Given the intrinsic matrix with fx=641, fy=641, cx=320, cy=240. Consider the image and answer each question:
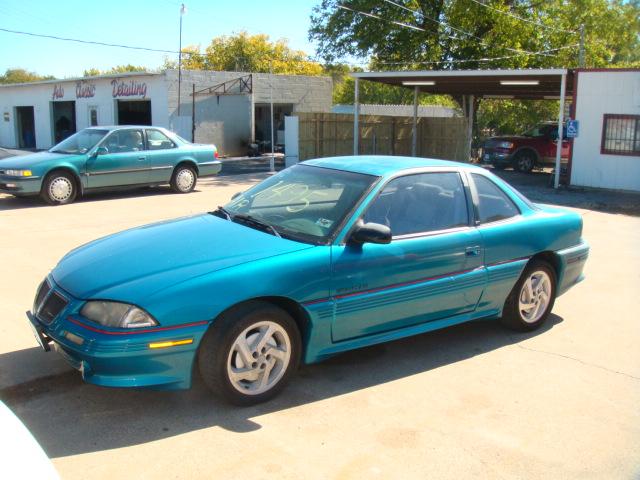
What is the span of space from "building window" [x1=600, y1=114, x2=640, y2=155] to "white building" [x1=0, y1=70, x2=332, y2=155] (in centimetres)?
1466

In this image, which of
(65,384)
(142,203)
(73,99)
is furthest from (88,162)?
(73,99)

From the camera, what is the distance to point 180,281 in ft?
12.3

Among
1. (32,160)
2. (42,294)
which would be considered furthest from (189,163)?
(42,294)

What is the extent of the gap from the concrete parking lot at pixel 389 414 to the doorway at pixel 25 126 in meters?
34.3

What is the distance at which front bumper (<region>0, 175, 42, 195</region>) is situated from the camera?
38.4ft

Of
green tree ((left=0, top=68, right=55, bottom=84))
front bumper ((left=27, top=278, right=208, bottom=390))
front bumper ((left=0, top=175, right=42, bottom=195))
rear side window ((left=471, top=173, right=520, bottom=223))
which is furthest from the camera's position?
green tree ((left=0, top=68, right=55, bottom=84))

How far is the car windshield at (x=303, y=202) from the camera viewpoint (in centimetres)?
450

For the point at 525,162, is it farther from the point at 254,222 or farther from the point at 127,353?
the point at 127,353

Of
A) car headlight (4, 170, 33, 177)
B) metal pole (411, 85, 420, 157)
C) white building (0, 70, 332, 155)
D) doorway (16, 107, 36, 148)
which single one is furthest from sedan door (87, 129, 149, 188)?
doorway (16, 107, 36, 148)

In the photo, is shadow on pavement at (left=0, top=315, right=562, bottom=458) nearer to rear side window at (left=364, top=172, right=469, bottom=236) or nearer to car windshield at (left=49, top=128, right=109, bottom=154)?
rear side window at (left=364, top=172, right=469, bottom=236)

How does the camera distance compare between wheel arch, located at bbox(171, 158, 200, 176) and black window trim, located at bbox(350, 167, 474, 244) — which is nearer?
black window trim, located at bbox(350, 167, 474, 244)

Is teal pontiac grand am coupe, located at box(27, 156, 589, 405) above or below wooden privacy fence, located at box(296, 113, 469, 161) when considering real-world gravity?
below

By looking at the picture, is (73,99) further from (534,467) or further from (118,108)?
(534,467)

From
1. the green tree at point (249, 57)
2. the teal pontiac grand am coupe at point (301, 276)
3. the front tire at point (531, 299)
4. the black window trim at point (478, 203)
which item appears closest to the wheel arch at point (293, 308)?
the teal pontiac grand am coupe at point (301, 276)
